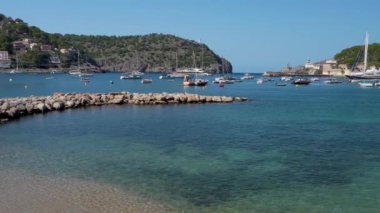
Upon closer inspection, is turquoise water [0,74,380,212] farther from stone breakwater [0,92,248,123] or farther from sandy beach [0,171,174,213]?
stone breakwater [0,92,248,123]

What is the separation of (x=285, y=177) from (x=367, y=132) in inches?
616

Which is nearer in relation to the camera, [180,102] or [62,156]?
[62,156]

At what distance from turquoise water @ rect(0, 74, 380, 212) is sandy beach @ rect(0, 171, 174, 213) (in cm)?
80

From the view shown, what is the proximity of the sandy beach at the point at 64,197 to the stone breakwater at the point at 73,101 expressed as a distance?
2047 cm

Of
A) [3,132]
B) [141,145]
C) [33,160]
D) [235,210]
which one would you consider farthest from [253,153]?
[3,132]

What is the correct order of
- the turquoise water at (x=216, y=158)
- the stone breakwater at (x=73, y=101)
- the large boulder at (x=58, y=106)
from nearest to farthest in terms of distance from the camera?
the turquoise water at (x=216, y=158)
the stone breakwater at (x=73, y=101)
the large boulder at (x=58, y=106)

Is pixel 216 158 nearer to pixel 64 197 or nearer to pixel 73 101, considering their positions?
pixel 64 197

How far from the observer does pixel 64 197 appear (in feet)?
50.7

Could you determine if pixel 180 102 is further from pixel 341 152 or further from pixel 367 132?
pixel 341 152

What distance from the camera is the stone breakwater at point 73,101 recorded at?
4005 cm

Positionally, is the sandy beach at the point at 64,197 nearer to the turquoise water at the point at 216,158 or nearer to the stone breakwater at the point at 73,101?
the turquoise water at the point at 216,158

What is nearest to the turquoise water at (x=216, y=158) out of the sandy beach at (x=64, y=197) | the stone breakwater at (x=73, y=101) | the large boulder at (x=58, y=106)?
the sandy beach at (x=64, y=197)

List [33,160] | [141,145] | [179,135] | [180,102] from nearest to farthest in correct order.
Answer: [33,160] < [141,145] < [179,135] < [180,102]

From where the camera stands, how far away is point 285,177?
18.4 m
